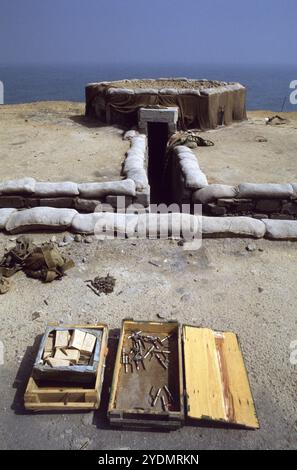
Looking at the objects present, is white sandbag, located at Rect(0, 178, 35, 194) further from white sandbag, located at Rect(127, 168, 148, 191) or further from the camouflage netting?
the camouflage netting

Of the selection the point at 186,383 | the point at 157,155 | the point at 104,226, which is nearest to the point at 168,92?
the point at 157,155

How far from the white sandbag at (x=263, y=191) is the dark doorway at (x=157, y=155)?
570 cm

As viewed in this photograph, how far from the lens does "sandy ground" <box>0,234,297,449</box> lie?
12.3 feet

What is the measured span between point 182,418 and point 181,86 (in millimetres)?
15901

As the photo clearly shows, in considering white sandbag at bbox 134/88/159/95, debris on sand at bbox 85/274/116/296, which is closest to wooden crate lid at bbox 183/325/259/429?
debris on sand at bbox 85/274/116/296

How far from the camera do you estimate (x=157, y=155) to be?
15.0 meters

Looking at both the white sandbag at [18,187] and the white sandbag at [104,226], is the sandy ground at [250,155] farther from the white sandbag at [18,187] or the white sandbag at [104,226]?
the white sandbag at [18,187]

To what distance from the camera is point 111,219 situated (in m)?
7.02

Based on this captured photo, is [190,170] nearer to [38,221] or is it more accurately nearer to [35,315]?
[38,221]

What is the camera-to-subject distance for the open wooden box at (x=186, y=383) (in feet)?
12.4

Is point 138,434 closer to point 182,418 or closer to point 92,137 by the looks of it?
point 182,418

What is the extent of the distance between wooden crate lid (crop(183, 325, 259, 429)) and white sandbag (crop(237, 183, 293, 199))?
4557 mm

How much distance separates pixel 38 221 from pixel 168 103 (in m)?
9.59
